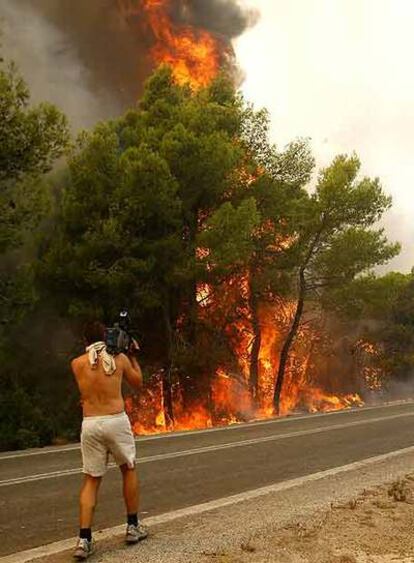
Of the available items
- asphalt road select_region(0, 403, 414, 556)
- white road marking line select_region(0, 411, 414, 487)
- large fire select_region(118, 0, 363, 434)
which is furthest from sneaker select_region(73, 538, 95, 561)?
large fire select_region(118, 0, 363, 434)

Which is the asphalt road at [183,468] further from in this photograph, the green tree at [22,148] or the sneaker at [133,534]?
the green tree at [22,148]

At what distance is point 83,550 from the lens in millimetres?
4566

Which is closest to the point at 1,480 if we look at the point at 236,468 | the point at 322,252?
A: the point at 236,468

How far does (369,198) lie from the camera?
24.6 m

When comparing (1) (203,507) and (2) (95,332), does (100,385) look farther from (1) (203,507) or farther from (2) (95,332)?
(1) (203,507)

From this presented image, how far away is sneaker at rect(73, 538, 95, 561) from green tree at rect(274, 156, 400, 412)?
1995 cm

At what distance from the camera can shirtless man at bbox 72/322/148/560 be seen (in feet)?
15.7

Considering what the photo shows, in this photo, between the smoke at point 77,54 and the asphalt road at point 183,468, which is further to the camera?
the smoke at point 77,54

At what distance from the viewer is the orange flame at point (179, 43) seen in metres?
37.3

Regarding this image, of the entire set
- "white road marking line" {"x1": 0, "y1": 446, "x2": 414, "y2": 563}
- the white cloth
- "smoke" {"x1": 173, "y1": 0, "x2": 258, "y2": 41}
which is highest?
"smoke" {"x1": 173, "y1": 0, "x2": 258, "y2": 41}

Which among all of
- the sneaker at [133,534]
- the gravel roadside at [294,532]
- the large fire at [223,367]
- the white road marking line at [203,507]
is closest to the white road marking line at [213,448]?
the white road marking line at [203,507]

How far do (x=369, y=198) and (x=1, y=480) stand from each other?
64.5 feet

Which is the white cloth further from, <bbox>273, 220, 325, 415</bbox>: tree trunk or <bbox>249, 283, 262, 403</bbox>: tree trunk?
<bbox>273, 220, 325, 415</bbox>: tree trunk

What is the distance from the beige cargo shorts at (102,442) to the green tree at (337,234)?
64.7 feet
